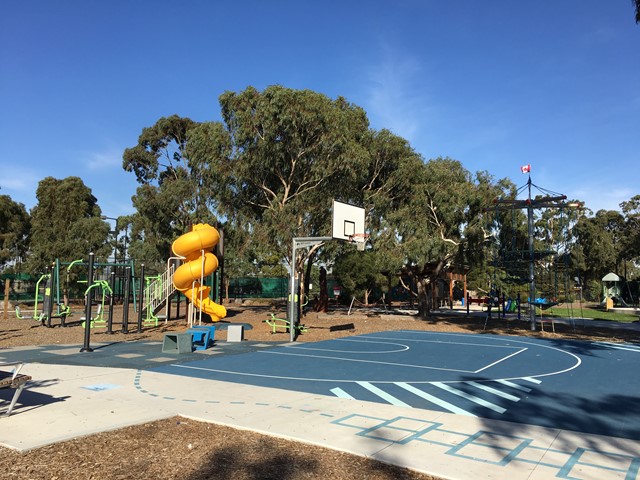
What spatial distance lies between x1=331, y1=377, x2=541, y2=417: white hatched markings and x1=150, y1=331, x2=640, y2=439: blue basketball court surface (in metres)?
0.02

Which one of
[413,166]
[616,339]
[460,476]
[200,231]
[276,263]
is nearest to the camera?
[460,476]

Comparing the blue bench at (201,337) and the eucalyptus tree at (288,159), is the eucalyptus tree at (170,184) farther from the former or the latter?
the blue bench at (201,337)

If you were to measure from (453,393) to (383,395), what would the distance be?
4.51ft

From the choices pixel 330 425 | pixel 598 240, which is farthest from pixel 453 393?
pixel 598 240

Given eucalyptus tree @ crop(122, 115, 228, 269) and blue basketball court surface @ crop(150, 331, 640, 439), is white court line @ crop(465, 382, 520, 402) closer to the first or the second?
blue basketball court surface @ crop(150, 331, 640, 439)

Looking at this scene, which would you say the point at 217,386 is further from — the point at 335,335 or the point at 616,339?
the point at 616,339

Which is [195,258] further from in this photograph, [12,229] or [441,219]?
[12,229]

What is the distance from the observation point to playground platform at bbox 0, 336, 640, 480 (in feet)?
17.4

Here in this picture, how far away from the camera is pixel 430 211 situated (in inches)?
1069

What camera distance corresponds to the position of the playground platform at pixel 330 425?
530 centimetres

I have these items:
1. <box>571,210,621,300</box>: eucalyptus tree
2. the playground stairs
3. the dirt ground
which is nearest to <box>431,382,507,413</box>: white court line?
the dirt ground

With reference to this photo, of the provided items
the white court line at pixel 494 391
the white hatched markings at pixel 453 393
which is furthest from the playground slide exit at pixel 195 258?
the white court line at pixel 494 391

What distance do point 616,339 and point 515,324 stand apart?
7.66m

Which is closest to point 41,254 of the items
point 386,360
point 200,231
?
point 200,231
